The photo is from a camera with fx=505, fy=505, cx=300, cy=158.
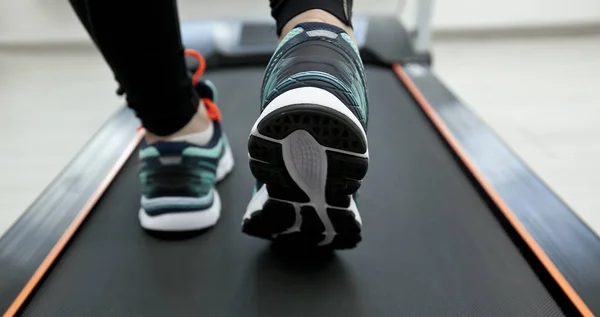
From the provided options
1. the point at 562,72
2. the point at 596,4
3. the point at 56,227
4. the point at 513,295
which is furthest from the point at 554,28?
the point at 56,227

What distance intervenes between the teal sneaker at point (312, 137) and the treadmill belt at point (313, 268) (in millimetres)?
99

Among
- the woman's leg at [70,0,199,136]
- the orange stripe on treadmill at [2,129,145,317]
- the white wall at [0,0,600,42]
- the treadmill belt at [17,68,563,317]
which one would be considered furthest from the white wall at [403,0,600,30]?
the woman's leg at [70,0,199,136]

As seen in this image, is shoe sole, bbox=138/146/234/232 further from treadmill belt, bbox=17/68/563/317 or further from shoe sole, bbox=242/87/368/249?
shoe sole, bbox=242/87/368/249

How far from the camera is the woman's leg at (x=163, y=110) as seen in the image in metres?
0.68

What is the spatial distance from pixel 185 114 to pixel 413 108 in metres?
0.73

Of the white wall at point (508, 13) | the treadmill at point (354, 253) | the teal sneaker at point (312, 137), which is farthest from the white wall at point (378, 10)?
the teal sneaker at point (312, 137)

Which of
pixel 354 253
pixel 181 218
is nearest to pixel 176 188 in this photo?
pixel 181 218

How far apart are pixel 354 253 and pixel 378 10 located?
5.88ft

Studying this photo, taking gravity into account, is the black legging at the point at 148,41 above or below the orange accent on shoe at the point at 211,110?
above

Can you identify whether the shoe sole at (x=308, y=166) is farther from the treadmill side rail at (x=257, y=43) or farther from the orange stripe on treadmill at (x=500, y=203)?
the treadmill side rail at (x=257, y=43)

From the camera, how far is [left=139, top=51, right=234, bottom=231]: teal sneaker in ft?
2.78

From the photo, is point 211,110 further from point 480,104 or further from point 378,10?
point 378,10

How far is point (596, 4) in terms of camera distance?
7.94 feet

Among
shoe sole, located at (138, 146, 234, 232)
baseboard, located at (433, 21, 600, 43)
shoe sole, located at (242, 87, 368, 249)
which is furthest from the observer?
baseboard, located at (433, 21, 600, 43)
